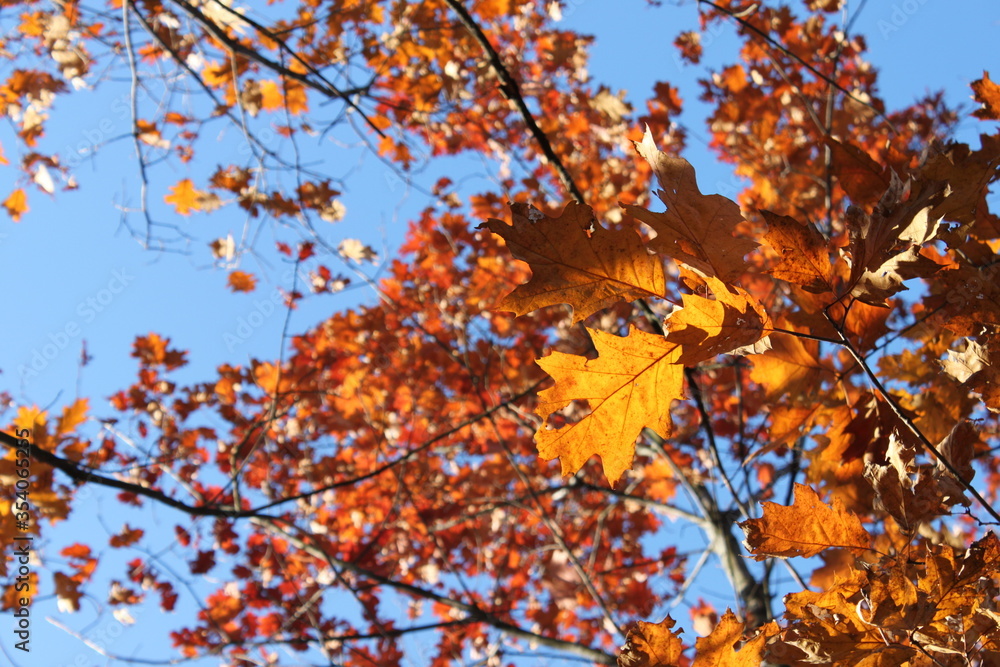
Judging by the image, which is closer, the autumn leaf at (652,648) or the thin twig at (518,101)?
the autumn leaf at (652,648)

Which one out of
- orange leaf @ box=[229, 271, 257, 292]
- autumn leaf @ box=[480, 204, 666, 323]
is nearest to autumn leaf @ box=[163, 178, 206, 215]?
orange leaf @ box=[229, 271, 257, 292]

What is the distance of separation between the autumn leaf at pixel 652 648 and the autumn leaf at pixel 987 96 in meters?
1.31

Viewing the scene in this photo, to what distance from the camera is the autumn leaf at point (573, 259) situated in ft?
3.27

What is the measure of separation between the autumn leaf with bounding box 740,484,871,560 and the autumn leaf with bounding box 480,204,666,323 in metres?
0.43

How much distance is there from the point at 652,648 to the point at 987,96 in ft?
4.53

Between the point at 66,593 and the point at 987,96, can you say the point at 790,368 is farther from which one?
the point at 66,593

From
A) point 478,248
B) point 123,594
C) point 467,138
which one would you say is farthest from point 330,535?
point 467,138

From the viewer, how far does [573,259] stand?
1.01 meters

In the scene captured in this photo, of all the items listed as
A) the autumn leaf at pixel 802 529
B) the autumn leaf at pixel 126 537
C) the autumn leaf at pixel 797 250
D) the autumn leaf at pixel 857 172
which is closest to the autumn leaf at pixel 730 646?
the autumn leaf at pixel 802 529

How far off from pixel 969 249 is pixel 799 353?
1.36 feet

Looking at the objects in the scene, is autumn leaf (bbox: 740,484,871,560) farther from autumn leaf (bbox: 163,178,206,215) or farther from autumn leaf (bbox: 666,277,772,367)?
autumn leaf (bbox: 163,178,206,215)

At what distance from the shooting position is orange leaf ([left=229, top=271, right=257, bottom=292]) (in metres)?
5.18

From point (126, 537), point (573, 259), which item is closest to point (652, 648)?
point (573, 259)

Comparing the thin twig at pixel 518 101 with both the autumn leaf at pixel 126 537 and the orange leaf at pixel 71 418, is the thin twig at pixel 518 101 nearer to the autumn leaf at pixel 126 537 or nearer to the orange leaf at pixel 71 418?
the orange leaf at pixel 71 418
